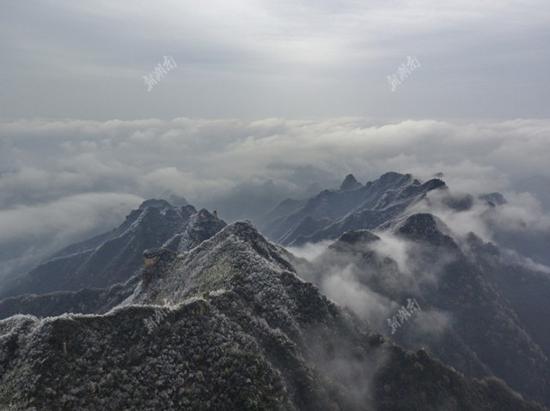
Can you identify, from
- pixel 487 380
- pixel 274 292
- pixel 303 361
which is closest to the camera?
pixel 303 361

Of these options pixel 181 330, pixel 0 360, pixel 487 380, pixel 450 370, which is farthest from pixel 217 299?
pixel 487 380

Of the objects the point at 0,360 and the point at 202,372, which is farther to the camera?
the point at 202,372

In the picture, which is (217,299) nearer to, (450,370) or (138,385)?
(138,385)

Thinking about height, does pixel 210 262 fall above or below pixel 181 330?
below

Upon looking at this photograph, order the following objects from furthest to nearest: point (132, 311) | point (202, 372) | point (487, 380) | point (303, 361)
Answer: point (487, 380), point (303, 361), point (132, 311), point (202, 372)

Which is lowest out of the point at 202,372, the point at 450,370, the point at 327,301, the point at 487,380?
the point at 487,380

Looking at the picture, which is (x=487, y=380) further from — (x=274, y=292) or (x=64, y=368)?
(x=64, y=368)
